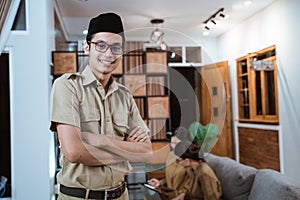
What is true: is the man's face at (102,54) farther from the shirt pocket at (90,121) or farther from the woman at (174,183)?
the woman at (174,183)

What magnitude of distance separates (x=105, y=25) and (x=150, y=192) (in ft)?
2.90

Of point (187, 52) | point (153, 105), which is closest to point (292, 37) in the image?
point (187, 52)

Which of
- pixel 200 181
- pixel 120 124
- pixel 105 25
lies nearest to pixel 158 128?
pixel 120 124

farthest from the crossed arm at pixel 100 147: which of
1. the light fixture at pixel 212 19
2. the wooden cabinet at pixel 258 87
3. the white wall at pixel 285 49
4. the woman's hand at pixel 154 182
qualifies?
the wooden cabinet at pixel 258 87

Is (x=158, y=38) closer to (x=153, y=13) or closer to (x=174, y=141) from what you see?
(x=174, y=141)

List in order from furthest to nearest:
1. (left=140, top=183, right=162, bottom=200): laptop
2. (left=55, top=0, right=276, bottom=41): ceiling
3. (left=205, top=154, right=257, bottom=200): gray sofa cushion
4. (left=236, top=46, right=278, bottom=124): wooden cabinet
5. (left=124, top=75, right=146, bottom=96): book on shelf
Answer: (left=236, top=46, right=278, bottom=124): wooden cabinet, (left=205, top=154, right=257, bottom=200): gray sofa cushion, (left=140, top=183, right=162, bottom=200): laptop, (left=55, top=0, right=276, bottom=41): ceiling, (left=124, top=75, right=146, bottom=96): book on shelf

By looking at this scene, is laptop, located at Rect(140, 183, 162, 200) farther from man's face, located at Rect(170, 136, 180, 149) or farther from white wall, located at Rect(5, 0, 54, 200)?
white wall, located at Rect(5, 0, 54, 200)

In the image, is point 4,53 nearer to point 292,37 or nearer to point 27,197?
point 27,197

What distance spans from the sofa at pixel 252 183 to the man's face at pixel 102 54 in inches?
35.3

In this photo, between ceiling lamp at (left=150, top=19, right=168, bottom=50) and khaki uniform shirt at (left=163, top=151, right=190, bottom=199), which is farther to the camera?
khaki uniform shirt at (left=163, top=151, right=190, bottom=199)

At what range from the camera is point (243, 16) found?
2900mm

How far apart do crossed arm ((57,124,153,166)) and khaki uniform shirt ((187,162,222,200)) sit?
83 centimetres

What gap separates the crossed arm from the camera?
37.8 inches

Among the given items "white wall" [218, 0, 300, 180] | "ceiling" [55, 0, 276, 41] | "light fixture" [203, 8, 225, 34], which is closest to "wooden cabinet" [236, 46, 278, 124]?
"white wall" [218, 0, 300, 180]
